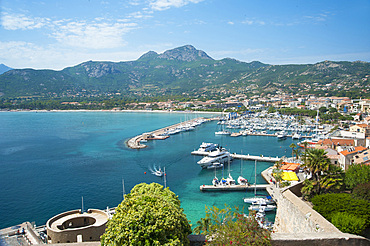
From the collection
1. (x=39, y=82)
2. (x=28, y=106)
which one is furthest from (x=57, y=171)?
(x=39, y=82)

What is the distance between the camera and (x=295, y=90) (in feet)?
469

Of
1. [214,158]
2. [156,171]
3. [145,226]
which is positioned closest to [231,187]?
[214,158]

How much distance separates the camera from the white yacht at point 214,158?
3084cm

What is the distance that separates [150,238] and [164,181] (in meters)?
21.1

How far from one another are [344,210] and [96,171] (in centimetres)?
2571

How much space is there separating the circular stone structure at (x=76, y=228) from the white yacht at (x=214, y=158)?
66.0 feet

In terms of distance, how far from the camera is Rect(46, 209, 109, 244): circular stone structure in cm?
950

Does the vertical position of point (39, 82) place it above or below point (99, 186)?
above

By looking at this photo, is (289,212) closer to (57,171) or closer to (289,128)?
(57,171)

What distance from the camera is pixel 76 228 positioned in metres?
10.1

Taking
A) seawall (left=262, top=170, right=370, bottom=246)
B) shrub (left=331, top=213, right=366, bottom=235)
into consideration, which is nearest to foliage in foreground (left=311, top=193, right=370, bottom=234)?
shrub (left=331, top=213, right=366, bottom=235)

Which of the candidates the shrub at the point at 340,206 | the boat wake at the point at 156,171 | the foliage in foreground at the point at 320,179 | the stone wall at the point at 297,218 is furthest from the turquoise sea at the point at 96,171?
the shrub at the point at 340,206

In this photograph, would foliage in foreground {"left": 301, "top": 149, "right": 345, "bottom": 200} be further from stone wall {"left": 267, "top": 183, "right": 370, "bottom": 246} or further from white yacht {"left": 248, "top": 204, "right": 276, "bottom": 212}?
white yacht {"left": 248, "top": 204, "right": 276, "bottom": 212}

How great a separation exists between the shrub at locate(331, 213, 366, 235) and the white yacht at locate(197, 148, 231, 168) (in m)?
21.4
